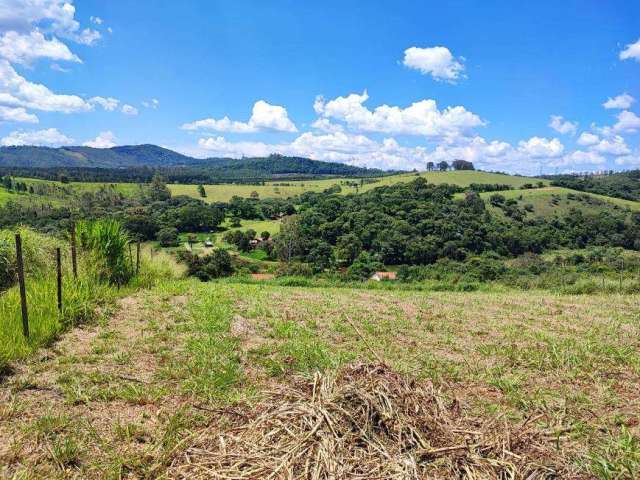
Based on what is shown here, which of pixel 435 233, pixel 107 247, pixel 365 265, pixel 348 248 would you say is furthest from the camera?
pixel 435 233

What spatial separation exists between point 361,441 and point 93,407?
2.55 metres

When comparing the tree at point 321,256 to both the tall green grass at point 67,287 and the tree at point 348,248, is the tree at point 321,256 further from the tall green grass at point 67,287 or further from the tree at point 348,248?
the tall green grass at point 67,287

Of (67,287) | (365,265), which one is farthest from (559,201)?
(67,287)

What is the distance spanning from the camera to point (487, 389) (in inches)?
184

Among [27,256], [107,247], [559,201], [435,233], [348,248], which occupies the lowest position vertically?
[348,248]

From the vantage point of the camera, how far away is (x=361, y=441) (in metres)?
2.94

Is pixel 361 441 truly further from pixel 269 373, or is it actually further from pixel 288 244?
pixel 288 244

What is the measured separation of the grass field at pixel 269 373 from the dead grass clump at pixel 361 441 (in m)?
0.13

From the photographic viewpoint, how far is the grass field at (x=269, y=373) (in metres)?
3.21

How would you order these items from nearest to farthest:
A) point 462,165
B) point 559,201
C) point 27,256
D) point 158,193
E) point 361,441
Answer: point 361,441, point 27,256, point 559,201, point 158,193, point 462,165

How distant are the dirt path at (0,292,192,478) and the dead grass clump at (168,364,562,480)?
542 mm

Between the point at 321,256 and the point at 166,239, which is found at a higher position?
the point at 166,239

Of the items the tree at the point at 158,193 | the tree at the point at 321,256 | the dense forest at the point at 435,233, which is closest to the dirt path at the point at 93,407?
the tree at the point at 321,256

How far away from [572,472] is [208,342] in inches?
172
